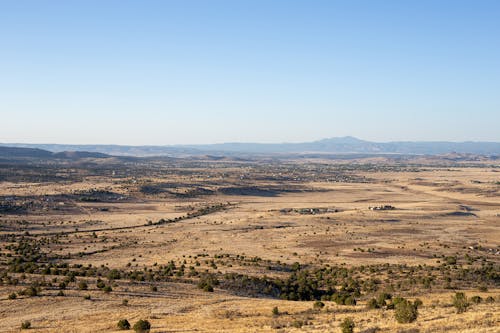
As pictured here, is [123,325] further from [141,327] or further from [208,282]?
[208,282]

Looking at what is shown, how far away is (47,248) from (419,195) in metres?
95.3

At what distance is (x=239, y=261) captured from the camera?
4369 centimetres

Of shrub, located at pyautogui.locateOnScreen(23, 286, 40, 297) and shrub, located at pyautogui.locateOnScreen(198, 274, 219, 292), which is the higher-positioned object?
shrub, located at pyautogui.locateOnScreen(23, 286, 40, 297)

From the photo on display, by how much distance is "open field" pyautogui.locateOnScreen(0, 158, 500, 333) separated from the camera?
22.8 m

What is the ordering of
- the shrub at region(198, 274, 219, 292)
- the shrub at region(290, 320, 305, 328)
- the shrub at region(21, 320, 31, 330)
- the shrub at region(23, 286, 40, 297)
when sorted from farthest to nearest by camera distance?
the shrub at region(198, 274, 219, 292) → the shrub at region(23, 286, 40, 297) → the shrub at region(21, 320, 31, 330) → the shrub at region(290, 320, 305, 328)

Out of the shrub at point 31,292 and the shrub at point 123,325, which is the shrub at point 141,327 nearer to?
the shrub at point 123,325

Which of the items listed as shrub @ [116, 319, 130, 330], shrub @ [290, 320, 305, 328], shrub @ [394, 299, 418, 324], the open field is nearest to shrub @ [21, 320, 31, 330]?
the open field

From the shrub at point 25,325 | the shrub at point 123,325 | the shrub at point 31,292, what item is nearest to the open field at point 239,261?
the shrub at point 31,292

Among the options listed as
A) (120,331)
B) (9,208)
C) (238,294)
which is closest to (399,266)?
(238,294)

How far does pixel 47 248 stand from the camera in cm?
4959

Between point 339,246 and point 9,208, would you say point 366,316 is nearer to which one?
point 339,246

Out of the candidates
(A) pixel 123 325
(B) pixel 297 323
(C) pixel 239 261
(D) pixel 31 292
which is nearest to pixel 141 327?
(A) pixel 123 325

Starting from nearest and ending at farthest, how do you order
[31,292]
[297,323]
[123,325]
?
[297,323], [123,325], [31,292]

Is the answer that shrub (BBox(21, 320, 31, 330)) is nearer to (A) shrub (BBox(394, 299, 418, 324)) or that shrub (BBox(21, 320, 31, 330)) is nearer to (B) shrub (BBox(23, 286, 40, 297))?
(B) shrub (BBox(23, 286, 40, 297))
